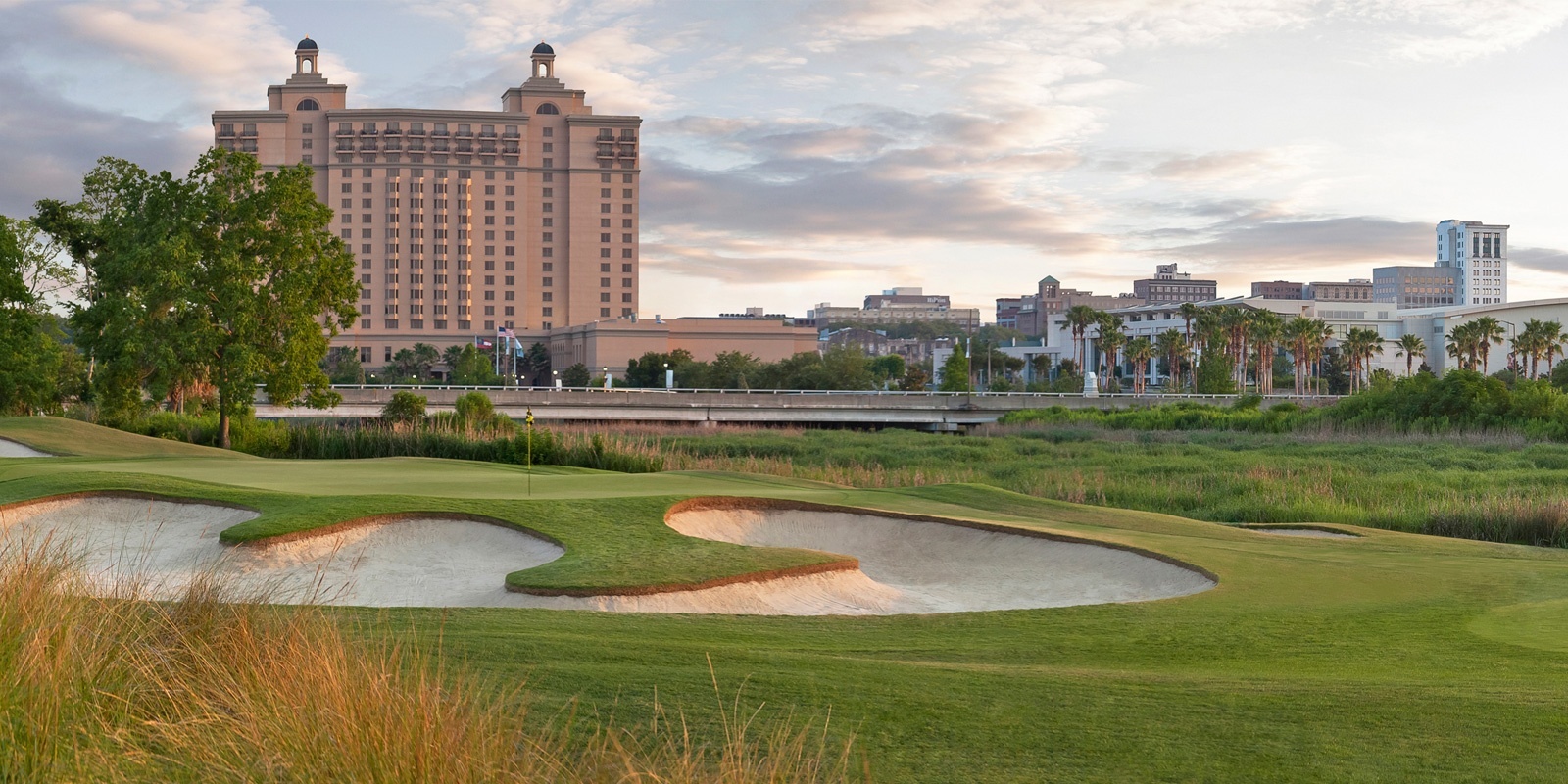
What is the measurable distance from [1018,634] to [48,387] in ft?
147

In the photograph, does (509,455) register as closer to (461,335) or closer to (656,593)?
(656,593)

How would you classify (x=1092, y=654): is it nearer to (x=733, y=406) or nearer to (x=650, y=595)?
(x=650, y=595)

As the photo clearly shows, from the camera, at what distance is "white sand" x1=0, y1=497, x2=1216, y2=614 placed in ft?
43.6

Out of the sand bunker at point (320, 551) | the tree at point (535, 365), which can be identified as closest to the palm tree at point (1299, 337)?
the tree at point (535, 365)

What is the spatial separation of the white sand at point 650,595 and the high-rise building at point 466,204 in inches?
6539

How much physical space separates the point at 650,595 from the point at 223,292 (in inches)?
1158

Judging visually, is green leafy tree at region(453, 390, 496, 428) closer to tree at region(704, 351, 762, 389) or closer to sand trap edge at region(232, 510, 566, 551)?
sand trap edge at region(232, 510, 566, 551)

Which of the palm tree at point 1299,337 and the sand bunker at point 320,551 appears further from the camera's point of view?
the palm tree at point 1299,337

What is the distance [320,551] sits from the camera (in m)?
15.2

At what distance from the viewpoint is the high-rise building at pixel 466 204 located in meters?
185

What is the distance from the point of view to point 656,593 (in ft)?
41.1

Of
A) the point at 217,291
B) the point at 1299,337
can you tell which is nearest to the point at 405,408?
the point at 217,291


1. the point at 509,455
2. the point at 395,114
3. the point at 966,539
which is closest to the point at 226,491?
the point at 966,539

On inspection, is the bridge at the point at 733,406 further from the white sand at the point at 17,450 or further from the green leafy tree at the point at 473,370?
the green leafy tree at the point at 473,370
